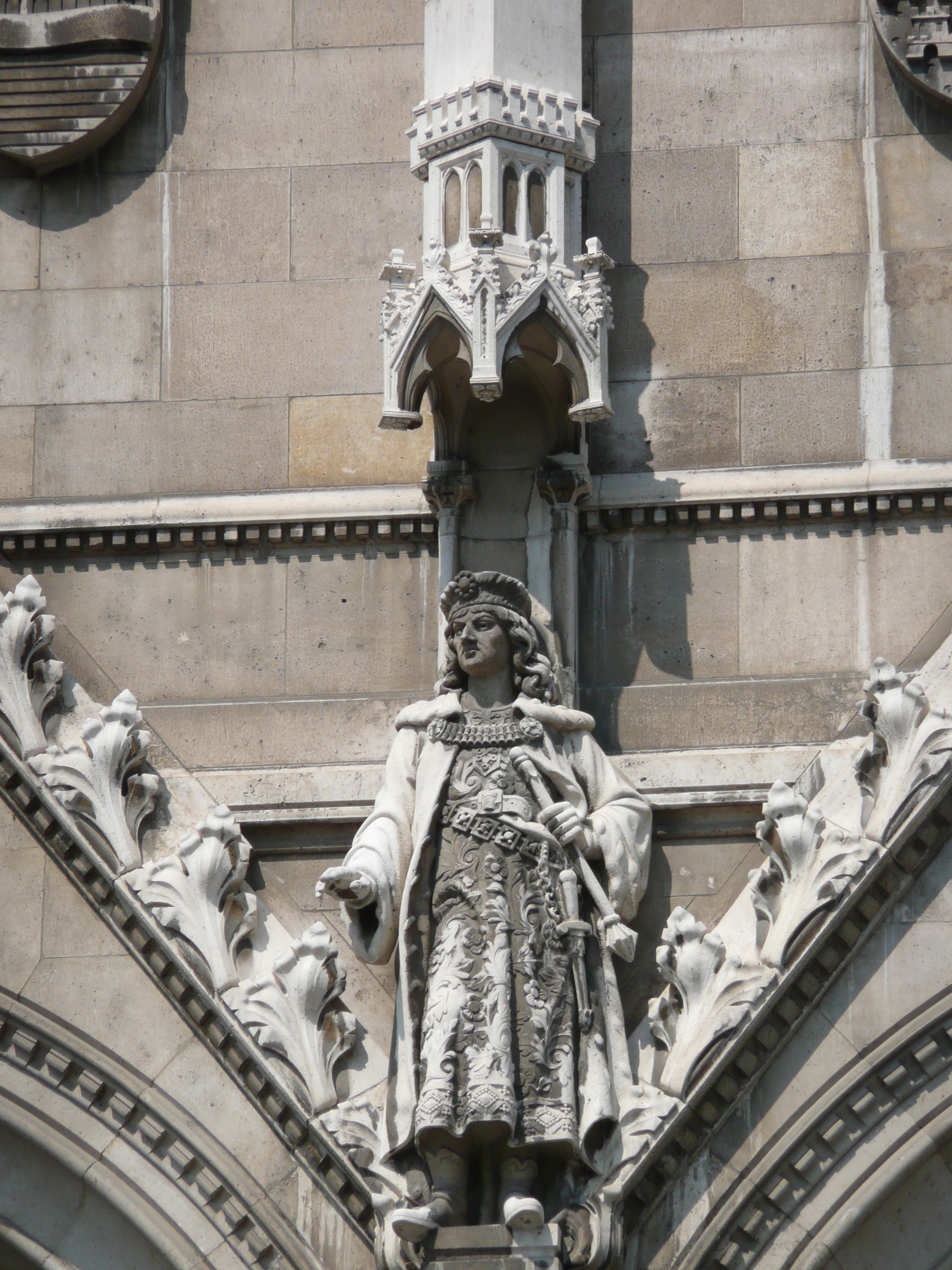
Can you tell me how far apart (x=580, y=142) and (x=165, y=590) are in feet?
8.82

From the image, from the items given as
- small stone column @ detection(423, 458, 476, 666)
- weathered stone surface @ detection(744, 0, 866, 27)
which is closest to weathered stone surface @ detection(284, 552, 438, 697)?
small stone column @ detection(423, 458, 476, 666)

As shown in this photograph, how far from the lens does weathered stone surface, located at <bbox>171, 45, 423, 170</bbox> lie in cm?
1368

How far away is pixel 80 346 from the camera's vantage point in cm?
1359

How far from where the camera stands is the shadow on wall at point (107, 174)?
13.8m

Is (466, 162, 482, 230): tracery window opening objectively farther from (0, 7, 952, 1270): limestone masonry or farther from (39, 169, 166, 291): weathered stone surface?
(39, 169, 166, 291): weathered stone surface

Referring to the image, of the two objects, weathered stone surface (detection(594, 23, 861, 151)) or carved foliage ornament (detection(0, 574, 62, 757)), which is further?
weathered stone surface (detection(594, 23, 861, 151))

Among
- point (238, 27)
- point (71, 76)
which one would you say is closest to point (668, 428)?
point (238, 27)

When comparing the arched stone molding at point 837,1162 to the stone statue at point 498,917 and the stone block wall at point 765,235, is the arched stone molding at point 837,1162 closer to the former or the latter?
the stone statue at point 498,917

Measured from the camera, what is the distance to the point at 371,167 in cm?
1363

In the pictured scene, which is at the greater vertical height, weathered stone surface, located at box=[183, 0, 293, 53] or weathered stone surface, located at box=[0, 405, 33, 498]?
weathered stone surface, located at box=[183, 0, 293, 53]

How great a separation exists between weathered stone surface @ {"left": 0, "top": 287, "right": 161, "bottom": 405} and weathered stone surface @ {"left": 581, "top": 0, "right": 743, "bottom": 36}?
93.9 inches

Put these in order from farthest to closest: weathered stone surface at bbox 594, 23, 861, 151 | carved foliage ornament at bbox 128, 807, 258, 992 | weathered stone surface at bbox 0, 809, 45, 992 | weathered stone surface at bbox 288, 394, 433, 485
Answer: weathered stone surface at bbox 594, 23, 861, 151 < weathered stone surface at bbox 288, 394, 433, 485 < weathered stone surface at bbox 0, 809, 45, 992 < carved foliage ornament at bbox 128, 807, 258, 992

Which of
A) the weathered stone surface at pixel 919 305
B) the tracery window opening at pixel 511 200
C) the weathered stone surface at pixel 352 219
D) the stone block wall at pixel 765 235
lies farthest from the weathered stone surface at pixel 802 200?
the weathered stone surface at pixel 352 219

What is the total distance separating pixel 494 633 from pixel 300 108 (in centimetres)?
300
